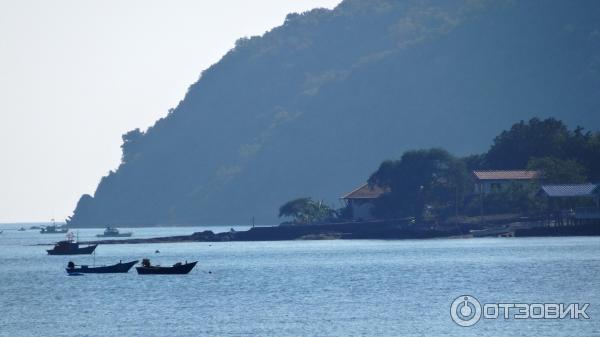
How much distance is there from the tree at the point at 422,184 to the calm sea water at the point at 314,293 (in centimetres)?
4198

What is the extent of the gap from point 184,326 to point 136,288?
28.0m

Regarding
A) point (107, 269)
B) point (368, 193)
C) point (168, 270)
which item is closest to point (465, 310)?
point (168, 270)

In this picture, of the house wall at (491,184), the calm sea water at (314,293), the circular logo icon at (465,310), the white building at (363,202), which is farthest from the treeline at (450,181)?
the circular logo icon at (465,310)

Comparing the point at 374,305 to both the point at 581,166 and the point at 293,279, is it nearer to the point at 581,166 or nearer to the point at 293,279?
the point at 293,279

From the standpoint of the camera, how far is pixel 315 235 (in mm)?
178000

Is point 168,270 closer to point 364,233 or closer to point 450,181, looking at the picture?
point 364,233

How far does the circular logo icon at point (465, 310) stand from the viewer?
6330cm

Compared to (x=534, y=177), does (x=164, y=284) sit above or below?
below

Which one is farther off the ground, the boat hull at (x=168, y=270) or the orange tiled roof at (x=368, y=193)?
the orange tiled roof at (x=368, y=193)

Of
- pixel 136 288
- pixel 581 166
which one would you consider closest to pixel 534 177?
pixel 581 166

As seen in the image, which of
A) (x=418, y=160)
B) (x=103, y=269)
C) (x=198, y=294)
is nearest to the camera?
(x=198, y=294)

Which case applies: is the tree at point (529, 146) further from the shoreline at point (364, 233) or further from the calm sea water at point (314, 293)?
the calm sea water at point (314, 293)

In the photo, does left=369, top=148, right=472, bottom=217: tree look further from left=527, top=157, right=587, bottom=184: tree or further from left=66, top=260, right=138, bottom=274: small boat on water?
left=66, top=260, right=138, bottom=274: small boat on water

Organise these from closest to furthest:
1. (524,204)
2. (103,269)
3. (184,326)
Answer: (184,326) → (103,269) → (524,204)
